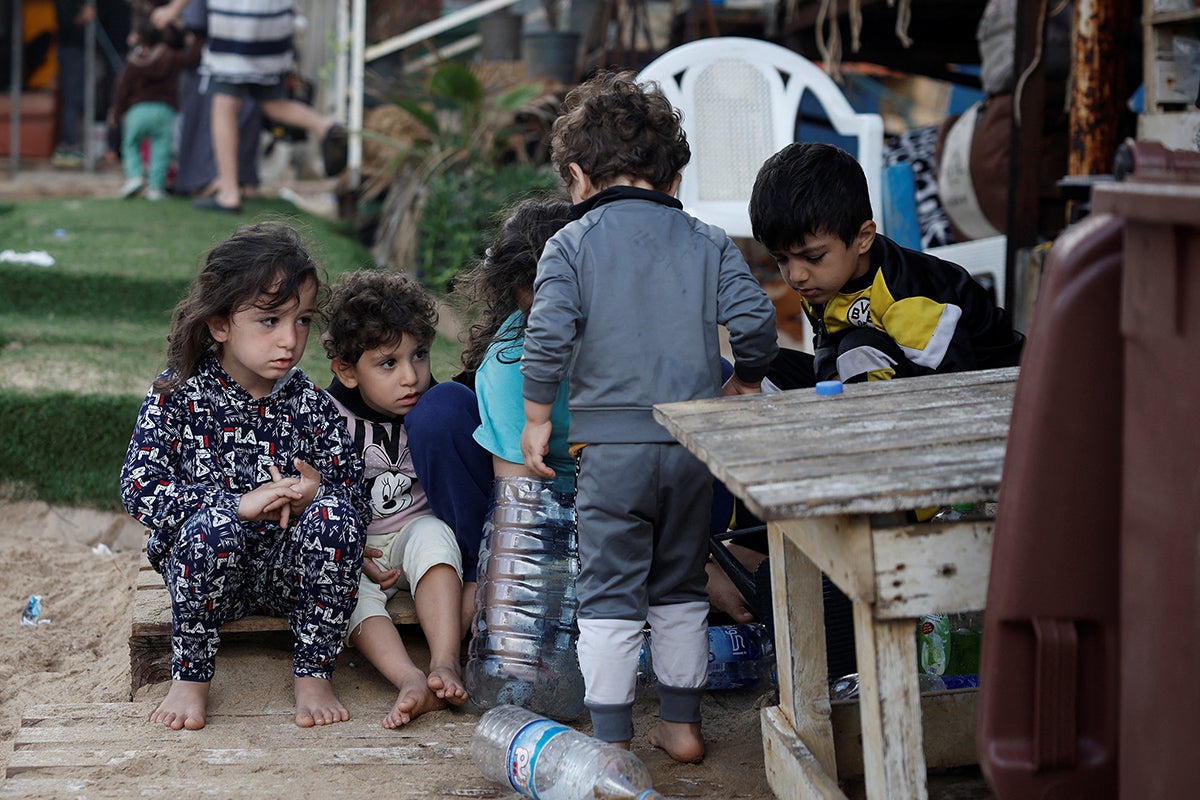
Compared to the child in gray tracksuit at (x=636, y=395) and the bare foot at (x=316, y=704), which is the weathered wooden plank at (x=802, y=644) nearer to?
the child in gray tracksuit at (x=636, y=395)

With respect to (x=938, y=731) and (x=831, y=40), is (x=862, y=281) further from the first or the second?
(x=831, y=40)

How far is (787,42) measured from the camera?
7.49 metres

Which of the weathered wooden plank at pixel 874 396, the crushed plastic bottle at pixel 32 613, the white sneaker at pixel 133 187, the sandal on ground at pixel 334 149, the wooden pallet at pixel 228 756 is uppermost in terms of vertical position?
the sandal on ground at pixel 334 149

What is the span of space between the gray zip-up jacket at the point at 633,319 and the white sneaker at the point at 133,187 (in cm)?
741

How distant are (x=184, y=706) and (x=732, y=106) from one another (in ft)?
11.8

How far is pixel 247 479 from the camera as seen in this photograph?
3033 mm

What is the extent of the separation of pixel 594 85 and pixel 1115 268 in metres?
1.74

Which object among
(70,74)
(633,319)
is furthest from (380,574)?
(70,74)

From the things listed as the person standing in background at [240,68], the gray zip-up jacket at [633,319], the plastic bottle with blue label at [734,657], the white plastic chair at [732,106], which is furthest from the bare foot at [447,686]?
the person standing in background at [240,68]

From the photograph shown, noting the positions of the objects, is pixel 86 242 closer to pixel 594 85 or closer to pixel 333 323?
pixel 333 323

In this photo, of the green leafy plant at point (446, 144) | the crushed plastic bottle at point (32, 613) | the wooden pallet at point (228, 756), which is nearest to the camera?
the wooden pallet at point (228, 756)

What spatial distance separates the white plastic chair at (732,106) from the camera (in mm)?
5414

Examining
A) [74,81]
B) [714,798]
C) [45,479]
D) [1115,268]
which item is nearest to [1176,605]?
[1115,268]

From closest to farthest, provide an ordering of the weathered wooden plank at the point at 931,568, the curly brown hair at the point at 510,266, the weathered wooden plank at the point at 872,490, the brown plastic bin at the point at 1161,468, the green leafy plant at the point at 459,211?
the brown plastic bin at the point at 1161,468 < the weathered wooden plank at the point at 872,490 < the weathered wooden plank at the point at 931,568 < the curly brown hair at the point at 510,266 < the green leafy plant at the point at 459,211
